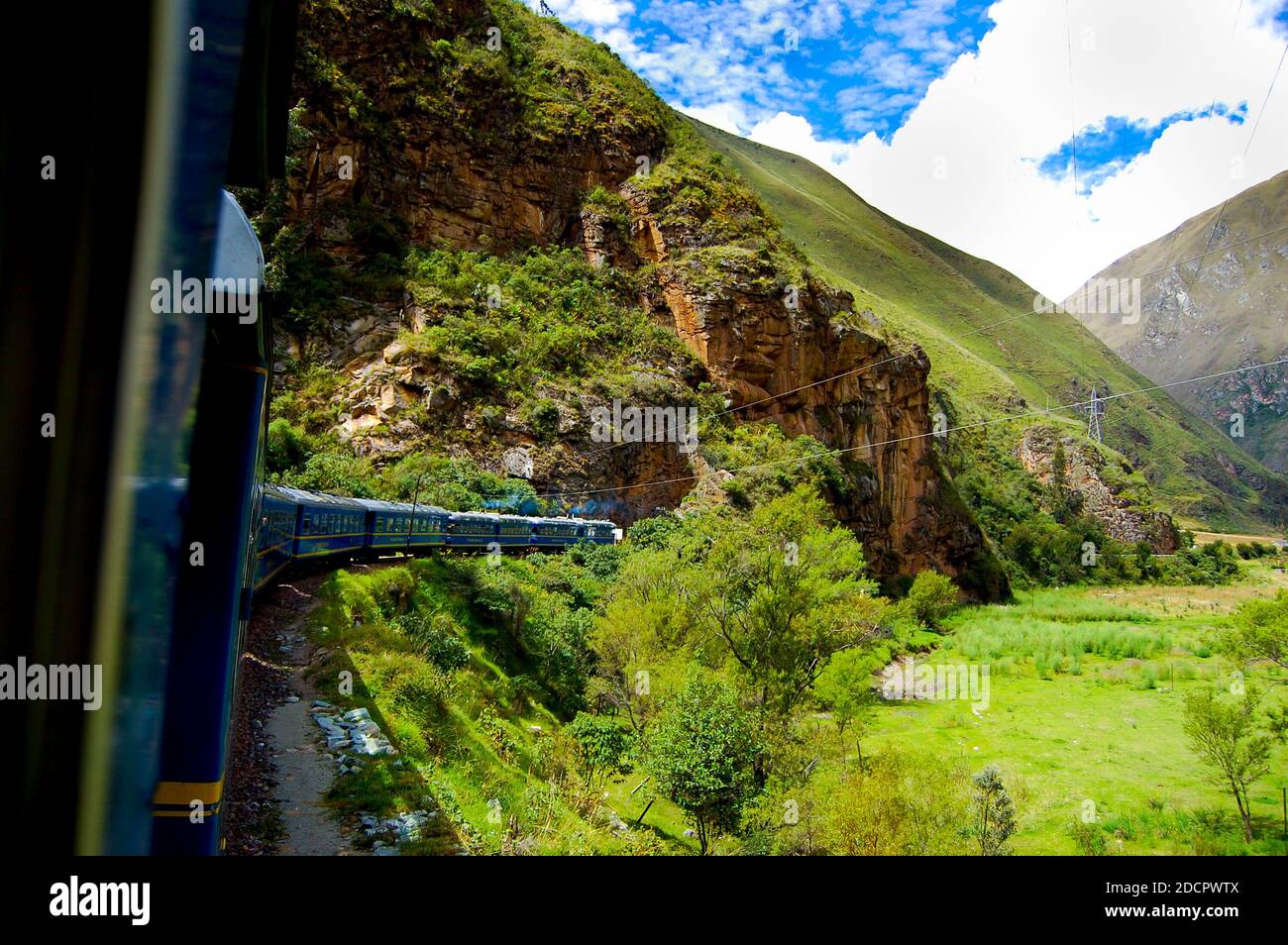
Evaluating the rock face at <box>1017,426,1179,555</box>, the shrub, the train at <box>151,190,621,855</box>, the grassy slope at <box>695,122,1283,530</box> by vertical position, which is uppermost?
the grassy slope at <box>695,122,1283,530</box>

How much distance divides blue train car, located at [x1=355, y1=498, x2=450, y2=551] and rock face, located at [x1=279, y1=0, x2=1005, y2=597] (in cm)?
851

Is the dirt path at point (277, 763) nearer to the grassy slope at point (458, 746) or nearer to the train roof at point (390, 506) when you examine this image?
the grassy slope at point (458, 746)

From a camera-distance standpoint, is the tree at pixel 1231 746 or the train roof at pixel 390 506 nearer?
the train roof at pixel 390 506

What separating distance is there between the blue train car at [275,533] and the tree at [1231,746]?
23743 millimetres

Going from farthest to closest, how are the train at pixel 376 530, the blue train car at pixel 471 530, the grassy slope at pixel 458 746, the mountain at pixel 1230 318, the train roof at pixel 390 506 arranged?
the mountain at pixel 1230 318
the blue train car at pixel 471 530
the train roof at pixel 390 506
the train at pixel 376 530
the grassy slope at pixel 458 746

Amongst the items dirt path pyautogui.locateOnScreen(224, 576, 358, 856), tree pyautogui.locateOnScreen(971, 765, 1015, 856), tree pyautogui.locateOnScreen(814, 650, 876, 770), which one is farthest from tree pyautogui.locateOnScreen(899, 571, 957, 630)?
dirt path pyautogui.locateOnScreen(224, 576, 358, 856)

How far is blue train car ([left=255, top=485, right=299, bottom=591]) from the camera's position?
10625 mm

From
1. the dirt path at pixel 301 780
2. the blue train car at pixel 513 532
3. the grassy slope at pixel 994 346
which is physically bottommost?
the dirt path at pixel 301 780

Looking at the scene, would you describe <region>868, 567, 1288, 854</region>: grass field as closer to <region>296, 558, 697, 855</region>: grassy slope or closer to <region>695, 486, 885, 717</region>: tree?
<region>695, 486, 885, 717</region>: tree

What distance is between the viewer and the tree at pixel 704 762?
11.7 metres

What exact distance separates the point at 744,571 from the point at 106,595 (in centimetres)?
1900

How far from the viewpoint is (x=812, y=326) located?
40.8 metres

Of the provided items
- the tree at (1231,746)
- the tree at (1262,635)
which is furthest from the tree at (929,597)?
the tree at (1231,746)
